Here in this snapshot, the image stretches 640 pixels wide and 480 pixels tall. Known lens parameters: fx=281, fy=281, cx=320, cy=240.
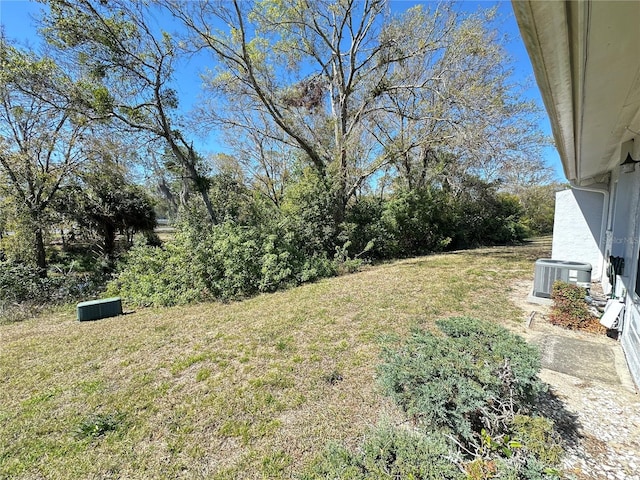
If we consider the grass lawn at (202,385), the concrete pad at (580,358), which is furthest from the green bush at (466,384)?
the concrete pad at (580,358)

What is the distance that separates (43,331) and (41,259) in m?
5.22

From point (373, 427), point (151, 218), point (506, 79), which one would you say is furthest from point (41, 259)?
point (506, 79)

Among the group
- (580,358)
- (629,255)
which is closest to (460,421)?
(580,358)

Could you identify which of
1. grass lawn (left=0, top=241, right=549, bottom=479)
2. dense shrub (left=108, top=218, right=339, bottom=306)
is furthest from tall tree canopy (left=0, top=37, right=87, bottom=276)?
grass lawn (left=0, top=241, right=549, bottom=479)

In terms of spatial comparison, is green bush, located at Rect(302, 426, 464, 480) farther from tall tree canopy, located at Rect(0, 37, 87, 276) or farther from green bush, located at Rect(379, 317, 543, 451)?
tall tree canopy, located at Rect(0, 37, 87, 276)

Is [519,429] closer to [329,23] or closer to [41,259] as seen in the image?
[329,23]

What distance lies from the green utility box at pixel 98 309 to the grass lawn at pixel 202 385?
0.59 feet

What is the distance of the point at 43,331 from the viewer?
15.2 feet

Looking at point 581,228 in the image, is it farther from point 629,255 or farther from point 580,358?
point 580,358

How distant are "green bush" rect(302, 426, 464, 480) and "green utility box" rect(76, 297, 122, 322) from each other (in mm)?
5356

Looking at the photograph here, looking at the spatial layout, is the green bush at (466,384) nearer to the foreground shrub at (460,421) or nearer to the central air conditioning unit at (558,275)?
the foreground shrub at (460,421)

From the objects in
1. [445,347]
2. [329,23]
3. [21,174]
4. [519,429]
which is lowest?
[519,429]

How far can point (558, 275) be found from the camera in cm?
447

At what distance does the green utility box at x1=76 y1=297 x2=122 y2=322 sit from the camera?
5066mm
